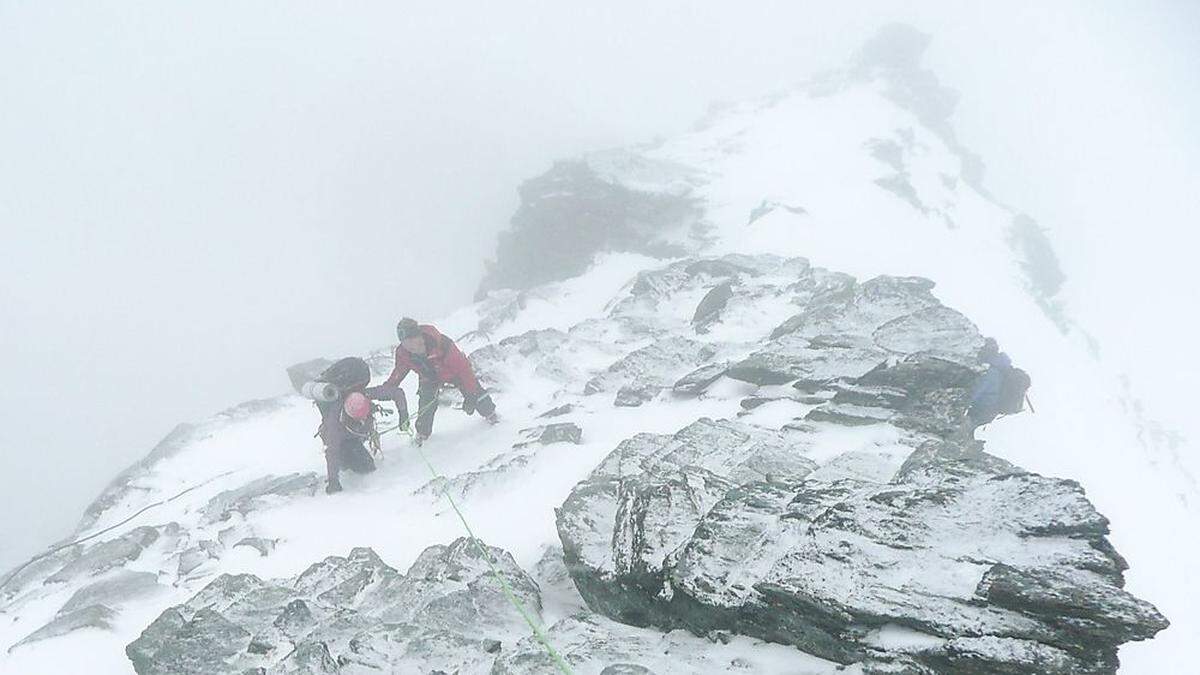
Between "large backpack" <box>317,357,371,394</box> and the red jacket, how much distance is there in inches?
15.3

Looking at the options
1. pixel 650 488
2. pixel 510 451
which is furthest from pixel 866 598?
pixel 510 451

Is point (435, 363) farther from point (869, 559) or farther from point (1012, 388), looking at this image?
point (1012, 388)

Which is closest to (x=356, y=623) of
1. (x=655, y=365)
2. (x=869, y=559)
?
(x=869, y=559)

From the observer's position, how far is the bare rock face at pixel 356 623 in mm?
5391

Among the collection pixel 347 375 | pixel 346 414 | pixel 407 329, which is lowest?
pixel 346 414

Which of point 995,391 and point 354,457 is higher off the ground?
point 995,391

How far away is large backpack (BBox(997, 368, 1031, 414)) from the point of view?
9602mm

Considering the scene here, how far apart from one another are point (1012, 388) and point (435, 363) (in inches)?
364

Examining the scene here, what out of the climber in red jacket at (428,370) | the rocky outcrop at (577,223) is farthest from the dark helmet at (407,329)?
the rocky outcrop at (577,223)

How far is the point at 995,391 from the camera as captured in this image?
9.42m

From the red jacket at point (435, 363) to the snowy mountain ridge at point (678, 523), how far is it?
136cm

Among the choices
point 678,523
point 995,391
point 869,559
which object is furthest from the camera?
point 995,391

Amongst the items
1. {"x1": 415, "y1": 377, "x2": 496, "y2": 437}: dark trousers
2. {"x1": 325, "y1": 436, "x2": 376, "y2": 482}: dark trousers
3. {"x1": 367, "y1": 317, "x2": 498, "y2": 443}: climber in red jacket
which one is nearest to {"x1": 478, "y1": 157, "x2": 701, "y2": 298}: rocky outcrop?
{"x1": 415, "y1": 377, "x2": 496, "y2": 437}: dark trousers

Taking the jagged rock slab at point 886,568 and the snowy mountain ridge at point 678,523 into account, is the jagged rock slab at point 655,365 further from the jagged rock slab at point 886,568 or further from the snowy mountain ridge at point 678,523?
the jagged rock slab at point 886,568
